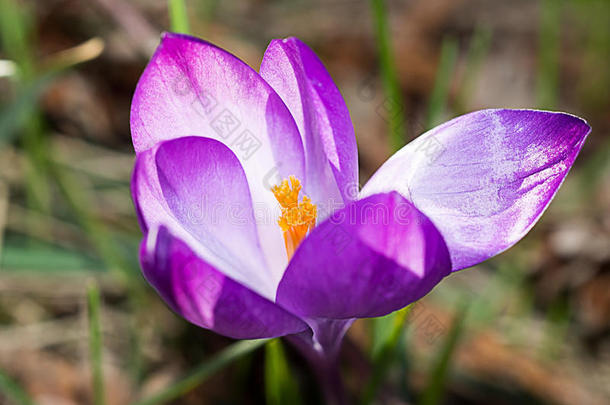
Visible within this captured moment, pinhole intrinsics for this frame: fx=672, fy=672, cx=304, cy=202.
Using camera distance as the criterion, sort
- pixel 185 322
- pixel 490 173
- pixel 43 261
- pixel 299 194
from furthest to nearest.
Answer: pixel 185 322
pixel 43 261
pixel 299 194
pixel 490 173

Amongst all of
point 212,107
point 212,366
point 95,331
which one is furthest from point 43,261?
Result: point 212,107

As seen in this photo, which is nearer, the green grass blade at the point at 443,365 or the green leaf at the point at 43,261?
the green grass blade at the point at 443,365

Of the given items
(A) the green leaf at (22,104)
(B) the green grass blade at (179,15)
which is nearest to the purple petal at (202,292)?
(B) the green grass blade at (179,15)

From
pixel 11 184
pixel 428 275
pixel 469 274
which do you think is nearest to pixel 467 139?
pixel 428 275

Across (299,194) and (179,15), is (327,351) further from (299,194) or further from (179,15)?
(179,15)

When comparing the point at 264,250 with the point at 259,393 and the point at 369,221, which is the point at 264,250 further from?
the point at 259,393

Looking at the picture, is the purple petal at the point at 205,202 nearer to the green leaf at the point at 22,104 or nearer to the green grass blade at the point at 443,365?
the green grass blade at the point at 443,365

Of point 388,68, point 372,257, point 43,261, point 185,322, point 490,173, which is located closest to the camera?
point 372,257

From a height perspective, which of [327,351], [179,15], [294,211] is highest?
[179,15]
